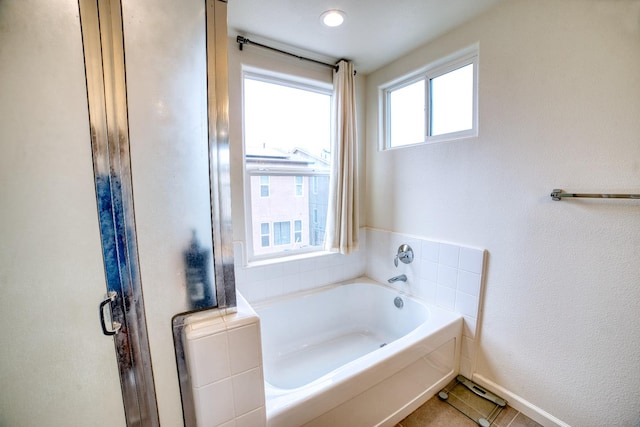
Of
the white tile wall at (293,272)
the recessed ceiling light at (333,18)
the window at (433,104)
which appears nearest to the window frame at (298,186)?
the white tile wall at (293,272)

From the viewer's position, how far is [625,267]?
111 cm

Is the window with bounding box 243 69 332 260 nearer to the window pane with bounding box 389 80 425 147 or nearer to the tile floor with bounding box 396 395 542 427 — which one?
the window pane with bounding box 389 80 425 147

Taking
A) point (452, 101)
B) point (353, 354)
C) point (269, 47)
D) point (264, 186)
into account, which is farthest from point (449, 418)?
point (269, 47)

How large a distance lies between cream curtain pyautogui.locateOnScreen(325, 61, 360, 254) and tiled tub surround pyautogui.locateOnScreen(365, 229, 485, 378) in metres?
0.41

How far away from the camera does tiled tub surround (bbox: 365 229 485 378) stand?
1.64 meters

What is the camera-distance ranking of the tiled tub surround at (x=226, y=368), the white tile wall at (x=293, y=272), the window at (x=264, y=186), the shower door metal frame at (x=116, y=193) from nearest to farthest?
1. the shower door metal frame at (x=116, y=193)
2. the tiled tub surround at (x=226, y=368)
3. the white tile wall at (x=293, y=272)
4. the window at (x=264, y=186)

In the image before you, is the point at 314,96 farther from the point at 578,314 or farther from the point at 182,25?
the point at 578,314

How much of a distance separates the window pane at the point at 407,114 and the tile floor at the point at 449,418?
181 cm

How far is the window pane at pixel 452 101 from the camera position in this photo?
5.55ft

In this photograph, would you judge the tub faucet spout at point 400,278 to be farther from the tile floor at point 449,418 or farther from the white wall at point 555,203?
the tile floor at point 449,418

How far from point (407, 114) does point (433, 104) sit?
0.77 ft

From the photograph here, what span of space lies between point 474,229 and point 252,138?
5.50 ft

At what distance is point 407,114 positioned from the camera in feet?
6.95

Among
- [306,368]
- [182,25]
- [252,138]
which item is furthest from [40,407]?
[252,138]
